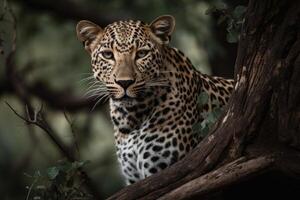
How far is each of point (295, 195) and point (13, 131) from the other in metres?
11.8

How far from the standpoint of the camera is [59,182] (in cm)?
816

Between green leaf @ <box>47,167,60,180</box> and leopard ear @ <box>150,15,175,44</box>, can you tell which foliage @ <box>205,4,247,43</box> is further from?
green leaf @ <box>47,167,60,180</box>

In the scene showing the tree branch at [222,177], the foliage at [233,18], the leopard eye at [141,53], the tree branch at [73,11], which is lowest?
the tree branch at [222,177]

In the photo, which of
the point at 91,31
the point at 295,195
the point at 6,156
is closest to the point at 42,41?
the point at 6,156

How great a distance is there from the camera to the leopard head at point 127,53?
27.3 ft

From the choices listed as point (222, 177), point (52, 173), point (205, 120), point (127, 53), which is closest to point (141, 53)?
point (127, 53)

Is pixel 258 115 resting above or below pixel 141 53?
below

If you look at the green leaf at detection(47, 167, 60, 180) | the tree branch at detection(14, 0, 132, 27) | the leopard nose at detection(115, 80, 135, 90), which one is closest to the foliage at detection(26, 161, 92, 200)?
the green leaf at detection(47, 167, 60, 180)

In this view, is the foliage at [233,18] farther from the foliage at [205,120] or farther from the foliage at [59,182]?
the foliage at [59,182]

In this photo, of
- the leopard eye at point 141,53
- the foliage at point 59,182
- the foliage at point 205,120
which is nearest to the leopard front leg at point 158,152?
the foliage at point 205,120

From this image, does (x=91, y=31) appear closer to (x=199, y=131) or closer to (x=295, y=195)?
(x=199, y=131)

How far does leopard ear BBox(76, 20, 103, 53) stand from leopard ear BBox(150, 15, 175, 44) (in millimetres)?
445

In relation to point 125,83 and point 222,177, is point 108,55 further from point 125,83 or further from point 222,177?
point 222,177

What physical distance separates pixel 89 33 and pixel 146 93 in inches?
28.5
